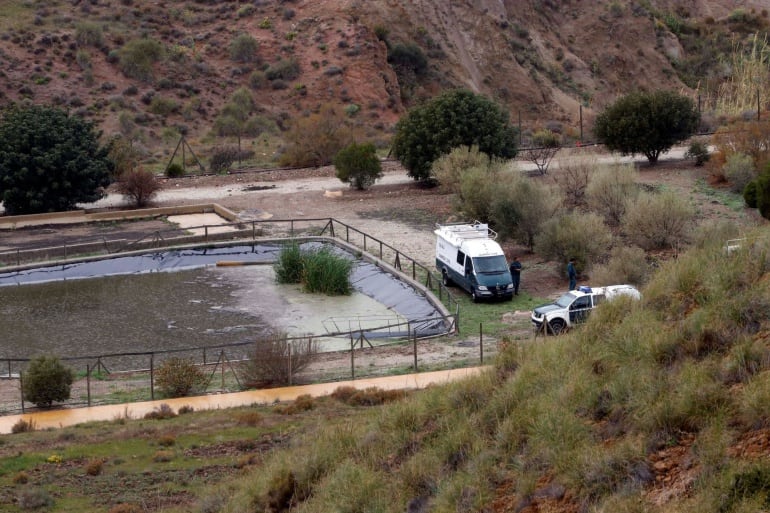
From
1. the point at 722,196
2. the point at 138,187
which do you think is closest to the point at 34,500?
the point at 138,187

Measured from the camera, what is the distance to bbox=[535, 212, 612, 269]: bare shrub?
34.0m

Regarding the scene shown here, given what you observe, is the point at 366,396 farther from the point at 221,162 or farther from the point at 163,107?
the point at 163,107

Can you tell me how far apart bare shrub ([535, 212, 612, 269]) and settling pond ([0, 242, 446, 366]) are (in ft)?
15.6

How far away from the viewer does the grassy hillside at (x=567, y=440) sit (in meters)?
10.4

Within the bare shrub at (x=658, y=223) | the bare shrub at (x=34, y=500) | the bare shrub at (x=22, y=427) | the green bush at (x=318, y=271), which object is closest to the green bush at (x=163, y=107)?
the green bush at (x=318, y=271)

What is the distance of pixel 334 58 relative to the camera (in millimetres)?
81375

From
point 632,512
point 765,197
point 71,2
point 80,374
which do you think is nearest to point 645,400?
point 632,512

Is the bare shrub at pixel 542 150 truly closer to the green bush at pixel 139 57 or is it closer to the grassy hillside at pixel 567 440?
the green bush at pixel 139 57

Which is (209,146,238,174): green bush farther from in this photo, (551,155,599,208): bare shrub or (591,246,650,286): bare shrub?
(591,246,650,286): bare shrub

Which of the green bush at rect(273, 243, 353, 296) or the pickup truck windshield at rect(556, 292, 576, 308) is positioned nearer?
the pickup truck windshield at rect(556, 292, 576, 308)

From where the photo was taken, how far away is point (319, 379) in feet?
80.1

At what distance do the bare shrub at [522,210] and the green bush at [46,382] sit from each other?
62.0ft

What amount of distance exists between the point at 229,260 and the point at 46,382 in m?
17.7

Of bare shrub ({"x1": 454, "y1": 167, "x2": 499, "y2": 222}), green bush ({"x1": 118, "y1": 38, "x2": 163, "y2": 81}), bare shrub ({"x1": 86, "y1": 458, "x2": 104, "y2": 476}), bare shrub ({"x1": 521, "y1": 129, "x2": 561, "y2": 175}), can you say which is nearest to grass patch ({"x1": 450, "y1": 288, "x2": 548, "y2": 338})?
bare shrub ({"x1": 454, "y1": 167, "x2": 499, "y2": 222})
